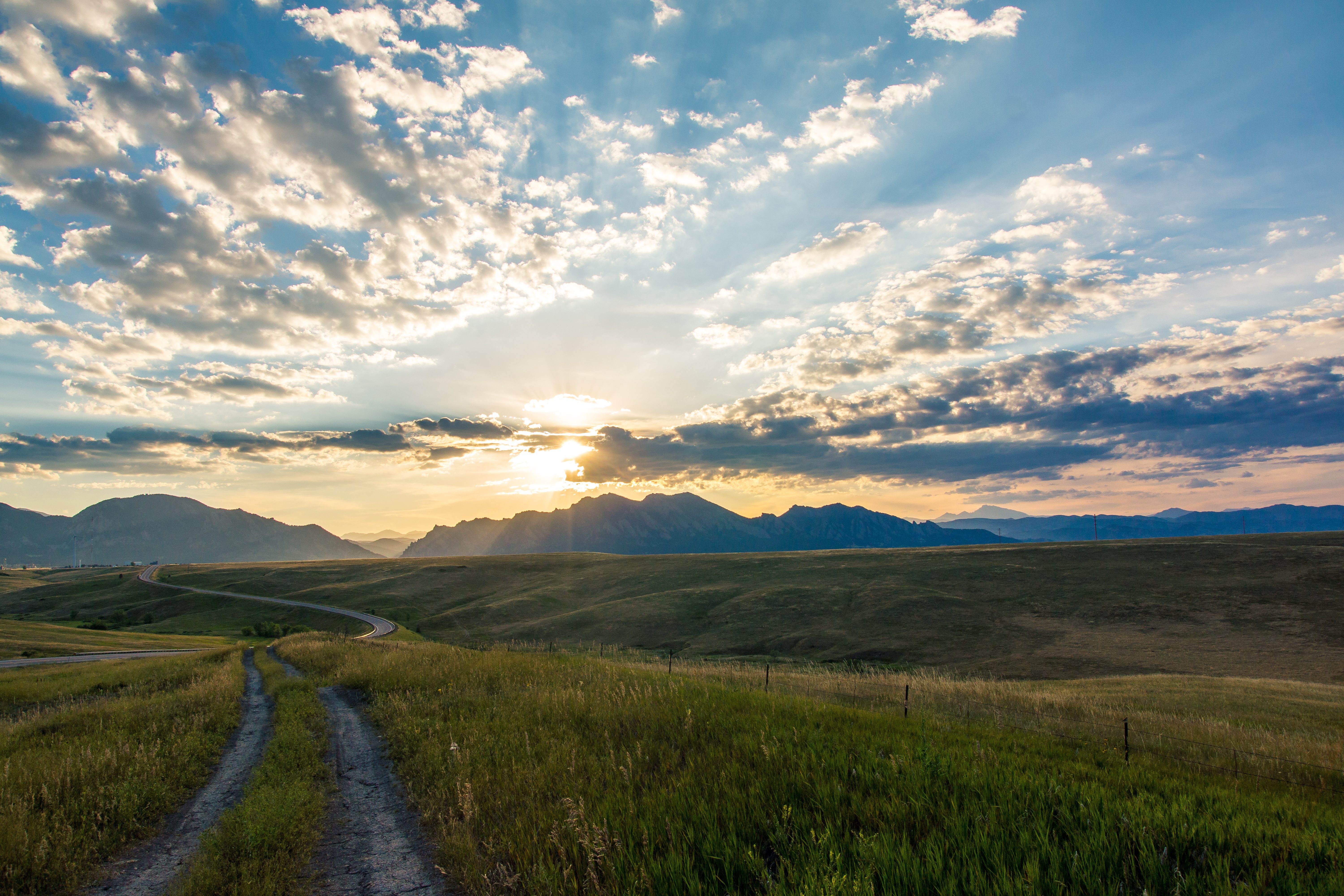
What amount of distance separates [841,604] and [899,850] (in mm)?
70388

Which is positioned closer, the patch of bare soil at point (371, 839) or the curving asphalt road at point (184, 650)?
the patch of bare soil at point (371, 839)

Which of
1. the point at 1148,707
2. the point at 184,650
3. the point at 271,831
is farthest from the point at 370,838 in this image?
the point at 184,650

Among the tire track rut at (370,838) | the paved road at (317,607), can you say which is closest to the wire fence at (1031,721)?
the tire track rut at (370,838)

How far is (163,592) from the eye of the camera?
115312mm

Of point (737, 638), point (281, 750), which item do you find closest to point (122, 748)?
point (281, 750)

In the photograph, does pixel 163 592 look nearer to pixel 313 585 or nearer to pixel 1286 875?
pixel 313 585

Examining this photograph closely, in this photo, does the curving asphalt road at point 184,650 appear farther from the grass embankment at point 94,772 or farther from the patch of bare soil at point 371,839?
the patch of bare soil at point 371,839

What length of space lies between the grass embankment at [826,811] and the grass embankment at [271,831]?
1.51 m

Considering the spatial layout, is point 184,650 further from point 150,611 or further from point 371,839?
point 150,611

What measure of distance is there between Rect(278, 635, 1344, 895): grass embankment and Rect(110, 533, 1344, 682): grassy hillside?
1694 inches

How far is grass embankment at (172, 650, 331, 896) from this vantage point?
20.8 ft

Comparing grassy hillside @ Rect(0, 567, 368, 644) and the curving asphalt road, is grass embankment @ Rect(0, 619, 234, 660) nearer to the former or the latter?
the curving asphalt road

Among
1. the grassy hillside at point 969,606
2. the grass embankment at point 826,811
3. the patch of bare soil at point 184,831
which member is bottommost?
the grassy hillside at point 969,606

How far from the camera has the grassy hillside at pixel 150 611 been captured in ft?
268
